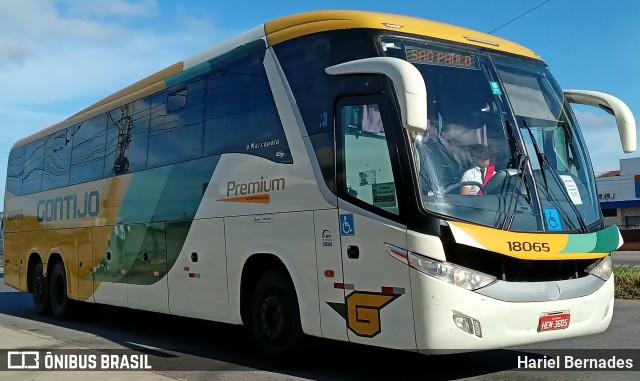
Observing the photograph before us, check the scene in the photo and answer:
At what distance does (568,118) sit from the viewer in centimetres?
786

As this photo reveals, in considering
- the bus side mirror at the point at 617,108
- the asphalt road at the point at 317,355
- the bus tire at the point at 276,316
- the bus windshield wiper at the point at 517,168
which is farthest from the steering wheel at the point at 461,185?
the bus side mirror at the point at 617,108

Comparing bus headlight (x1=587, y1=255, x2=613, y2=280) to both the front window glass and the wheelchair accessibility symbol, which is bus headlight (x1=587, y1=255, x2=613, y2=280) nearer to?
the front window glass

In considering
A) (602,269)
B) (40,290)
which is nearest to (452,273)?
(602,269)

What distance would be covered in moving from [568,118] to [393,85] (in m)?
2.40

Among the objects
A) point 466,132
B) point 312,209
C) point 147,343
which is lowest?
point 147,343

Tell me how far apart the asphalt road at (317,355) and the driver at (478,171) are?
2.03 meters

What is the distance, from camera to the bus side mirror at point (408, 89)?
5887mm

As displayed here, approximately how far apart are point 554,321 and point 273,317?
308 cm

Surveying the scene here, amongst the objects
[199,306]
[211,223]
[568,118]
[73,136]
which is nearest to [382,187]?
[568,118]

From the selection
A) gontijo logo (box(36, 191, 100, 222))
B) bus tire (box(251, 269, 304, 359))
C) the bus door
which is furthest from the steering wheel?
gontijo logo (box(36, 191, 100, 222))

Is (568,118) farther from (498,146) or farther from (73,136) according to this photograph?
(73,136)

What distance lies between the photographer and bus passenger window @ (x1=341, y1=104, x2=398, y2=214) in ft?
21.6

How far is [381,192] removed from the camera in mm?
6645

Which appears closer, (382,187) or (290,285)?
(382,187)
